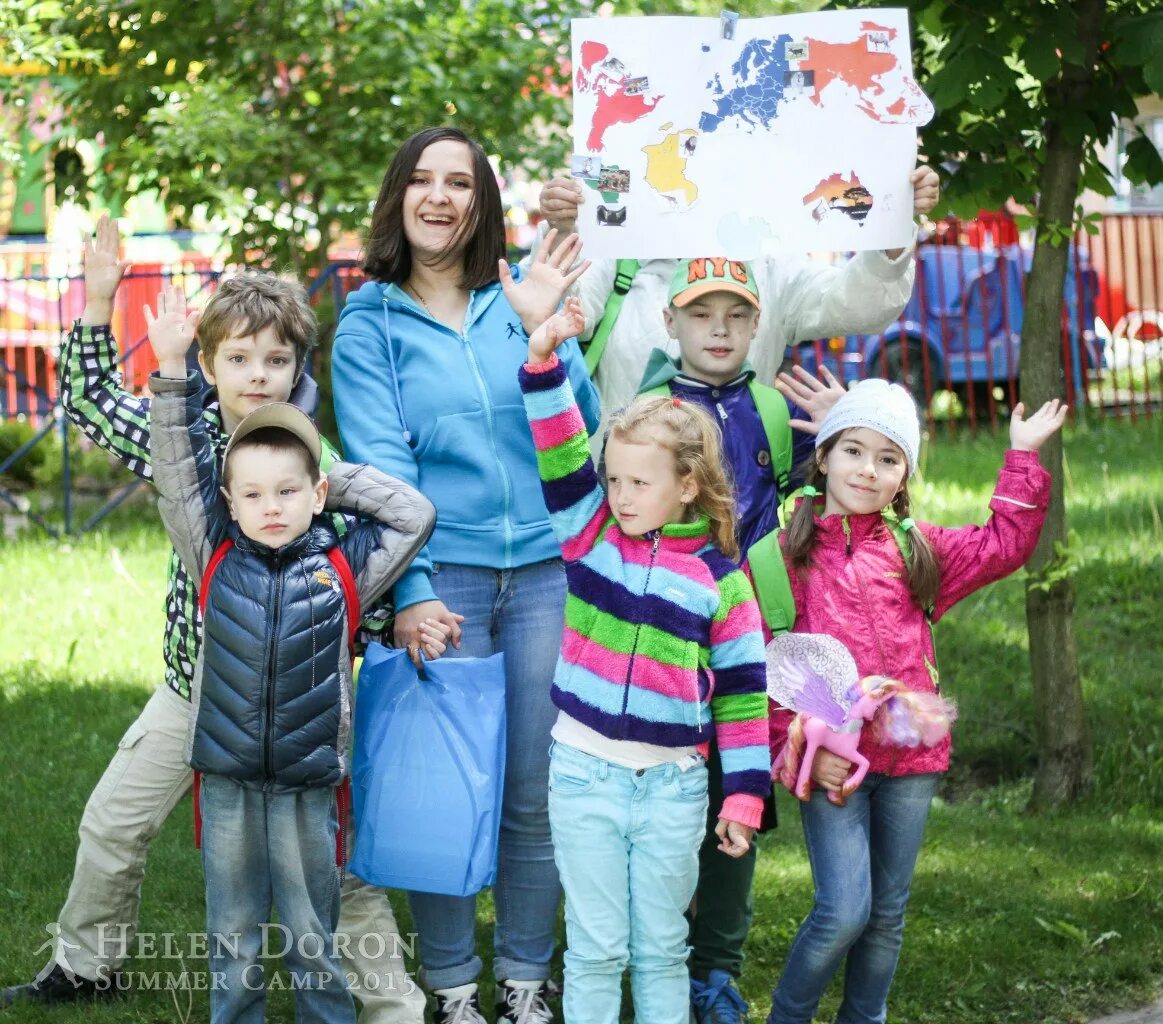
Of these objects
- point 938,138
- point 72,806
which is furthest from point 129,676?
point 938,138

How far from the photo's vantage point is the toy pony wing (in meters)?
3.50

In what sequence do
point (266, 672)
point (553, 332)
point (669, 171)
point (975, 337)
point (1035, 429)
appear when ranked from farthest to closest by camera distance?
point (975, 337), point (669, 171), point (1035, 429), point (553, 332), point (266, 672)

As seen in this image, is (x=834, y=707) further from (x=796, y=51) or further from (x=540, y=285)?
(x=796, y=51)

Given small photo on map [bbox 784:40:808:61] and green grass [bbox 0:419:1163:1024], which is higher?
small photo on map [bbox 784:40:808:61]

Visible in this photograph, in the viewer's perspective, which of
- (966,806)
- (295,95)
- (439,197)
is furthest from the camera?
(295,95)

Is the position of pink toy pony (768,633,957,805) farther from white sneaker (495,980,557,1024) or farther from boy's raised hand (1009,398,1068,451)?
white sneaker (495,980,557,1024)

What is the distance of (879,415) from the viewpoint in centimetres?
356

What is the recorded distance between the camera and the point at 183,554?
344 centimetres

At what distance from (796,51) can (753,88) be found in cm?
14

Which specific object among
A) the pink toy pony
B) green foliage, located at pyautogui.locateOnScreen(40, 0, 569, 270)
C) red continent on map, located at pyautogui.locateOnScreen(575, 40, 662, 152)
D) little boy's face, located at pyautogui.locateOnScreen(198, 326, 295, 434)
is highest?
green foliage, located at pyautogui.locateOnScreen(40, 0, 569, 270)

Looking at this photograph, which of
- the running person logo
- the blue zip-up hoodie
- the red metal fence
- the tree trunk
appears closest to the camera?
the blue zip-up hoodie

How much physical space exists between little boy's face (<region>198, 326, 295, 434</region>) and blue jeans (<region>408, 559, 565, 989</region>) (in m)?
0.56

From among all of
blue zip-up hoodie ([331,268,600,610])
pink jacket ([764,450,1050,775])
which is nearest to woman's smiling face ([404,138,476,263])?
blue zip-up hoodie ([331,268,600,610])

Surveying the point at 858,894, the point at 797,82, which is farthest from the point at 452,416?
the point at 858,894
